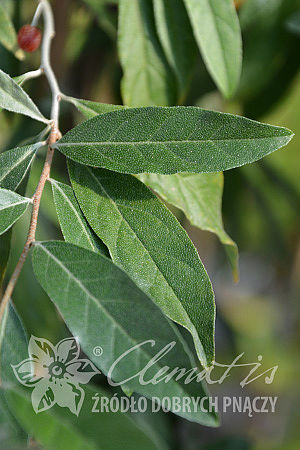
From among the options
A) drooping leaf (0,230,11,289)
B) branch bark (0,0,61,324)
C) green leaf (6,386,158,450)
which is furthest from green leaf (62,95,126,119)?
green leaf (6,386,158,450)

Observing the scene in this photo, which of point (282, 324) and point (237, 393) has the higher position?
point (282, 324)

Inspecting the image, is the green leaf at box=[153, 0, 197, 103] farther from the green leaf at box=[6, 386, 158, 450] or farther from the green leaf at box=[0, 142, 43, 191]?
the green leaf at box=[6, 386, 158, 450]

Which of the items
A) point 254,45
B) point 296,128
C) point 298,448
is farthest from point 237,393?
point 254,45

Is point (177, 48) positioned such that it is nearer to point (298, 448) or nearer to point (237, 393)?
point (298, 448)

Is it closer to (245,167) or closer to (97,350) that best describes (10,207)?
(97,350)

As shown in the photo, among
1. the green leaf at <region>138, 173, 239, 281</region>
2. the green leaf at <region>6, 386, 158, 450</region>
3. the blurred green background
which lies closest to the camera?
the green leaf at <region>6, 386, 158, 450</region>

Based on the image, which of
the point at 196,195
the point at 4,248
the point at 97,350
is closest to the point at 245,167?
the point at 196,195
